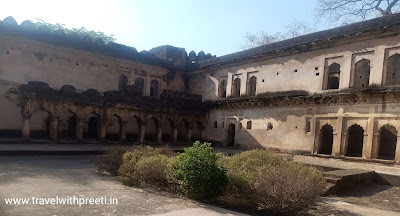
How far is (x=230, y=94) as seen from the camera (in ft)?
66.3

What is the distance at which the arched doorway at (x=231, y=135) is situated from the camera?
65.9 ft

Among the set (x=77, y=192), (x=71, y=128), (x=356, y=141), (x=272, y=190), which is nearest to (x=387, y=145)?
(x=356, y=141)

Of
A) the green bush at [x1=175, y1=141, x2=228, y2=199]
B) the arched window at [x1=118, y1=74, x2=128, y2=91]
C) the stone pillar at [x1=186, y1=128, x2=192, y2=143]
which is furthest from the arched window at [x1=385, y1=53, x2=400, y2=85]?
the arched window at [x1=118, y1=74, x2=128, y2=91]

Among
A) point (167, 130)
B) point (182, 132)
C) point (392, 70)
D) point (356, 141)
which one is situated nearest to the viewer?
point (392, 70)

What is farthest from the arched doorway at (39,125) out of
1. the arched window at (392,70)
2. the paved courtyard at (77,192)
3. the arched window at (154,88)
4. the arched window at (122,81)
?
the arched window at (392,70)

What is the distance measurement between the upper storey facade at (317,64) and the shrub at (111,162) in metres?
11.1

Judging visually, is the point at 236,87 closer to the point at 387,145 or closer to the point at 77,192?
the point at 387,145

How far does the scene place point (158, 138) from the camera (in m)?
18.3

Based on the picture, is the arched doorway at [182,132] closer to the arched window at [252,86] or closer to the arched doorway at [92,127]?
the arched window at [252,86]

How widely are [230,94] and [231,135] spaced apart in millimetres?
2933

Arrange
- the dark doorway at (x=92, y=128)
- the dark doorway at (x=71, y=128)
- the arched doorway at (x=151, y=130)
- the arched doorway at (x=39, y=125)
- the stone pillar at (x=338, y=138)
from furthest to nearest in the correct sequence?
1. the arched doorway at (x=151, y=130)
2. the dark doorway at (x=92, y=128)
3. the dark doorway at (x=71, y=128)
4. the arched doorway at (x=39, y=125)
5. the stone pillar at (x=338, y=138)

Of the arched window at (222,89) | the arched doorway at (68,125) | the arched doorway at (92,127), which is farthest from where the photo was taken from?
the arched window at (222,89)

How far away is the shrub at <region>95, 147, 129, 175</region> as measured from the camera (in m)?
8.39

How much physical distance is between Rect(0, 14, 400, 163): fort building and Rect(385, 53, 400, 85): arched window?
0.05 metres
